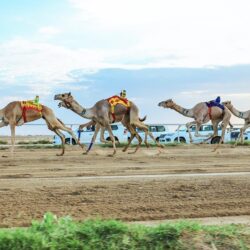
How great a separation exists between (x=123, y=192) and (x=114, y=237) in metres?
4.24

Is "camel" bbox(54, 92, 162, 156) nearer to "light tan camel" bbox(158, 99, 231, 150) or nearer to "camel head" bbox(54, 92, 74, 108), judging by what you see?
"camel head" bbox(54, 92, 74, 108)

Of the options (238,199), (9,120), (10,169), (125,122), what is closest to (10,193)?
(238,199)

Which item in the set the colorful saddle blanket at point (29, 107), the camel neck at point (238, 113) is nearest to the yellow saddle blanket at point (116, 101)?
the colorful saddle blanket at point (29, 107)

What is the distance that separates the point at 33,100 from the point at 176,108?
841 centimetres

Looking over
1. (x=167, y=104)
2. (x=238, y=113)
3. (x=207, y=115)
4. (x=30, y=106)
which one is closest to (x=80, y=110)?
(x=30, y=106)

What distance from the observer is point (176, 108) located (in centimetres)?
3111

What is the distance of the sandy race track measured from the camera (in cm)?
973

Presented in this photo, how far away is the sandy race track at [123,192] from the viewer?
9.73 metres

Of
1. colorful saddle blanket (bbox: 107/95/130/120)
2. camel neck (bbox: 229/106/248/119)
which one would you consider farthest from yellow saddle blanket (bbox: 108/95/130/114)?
camel neck (bbox: 229/106/248/119)

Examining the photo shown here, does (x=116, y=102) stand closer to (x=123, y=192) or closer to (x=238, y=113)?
(x=238, y=113)

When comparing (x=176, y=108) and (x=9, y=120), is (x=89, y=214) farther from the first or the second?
(x=176, y=108)

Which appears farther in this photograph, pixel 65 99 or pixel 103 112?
pixel 65 99

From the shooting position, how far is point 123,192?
38.2ft

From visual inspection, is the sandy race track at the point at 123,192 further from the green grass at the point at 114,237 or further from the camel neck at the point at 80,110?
the camel neck at the point at 80,110
